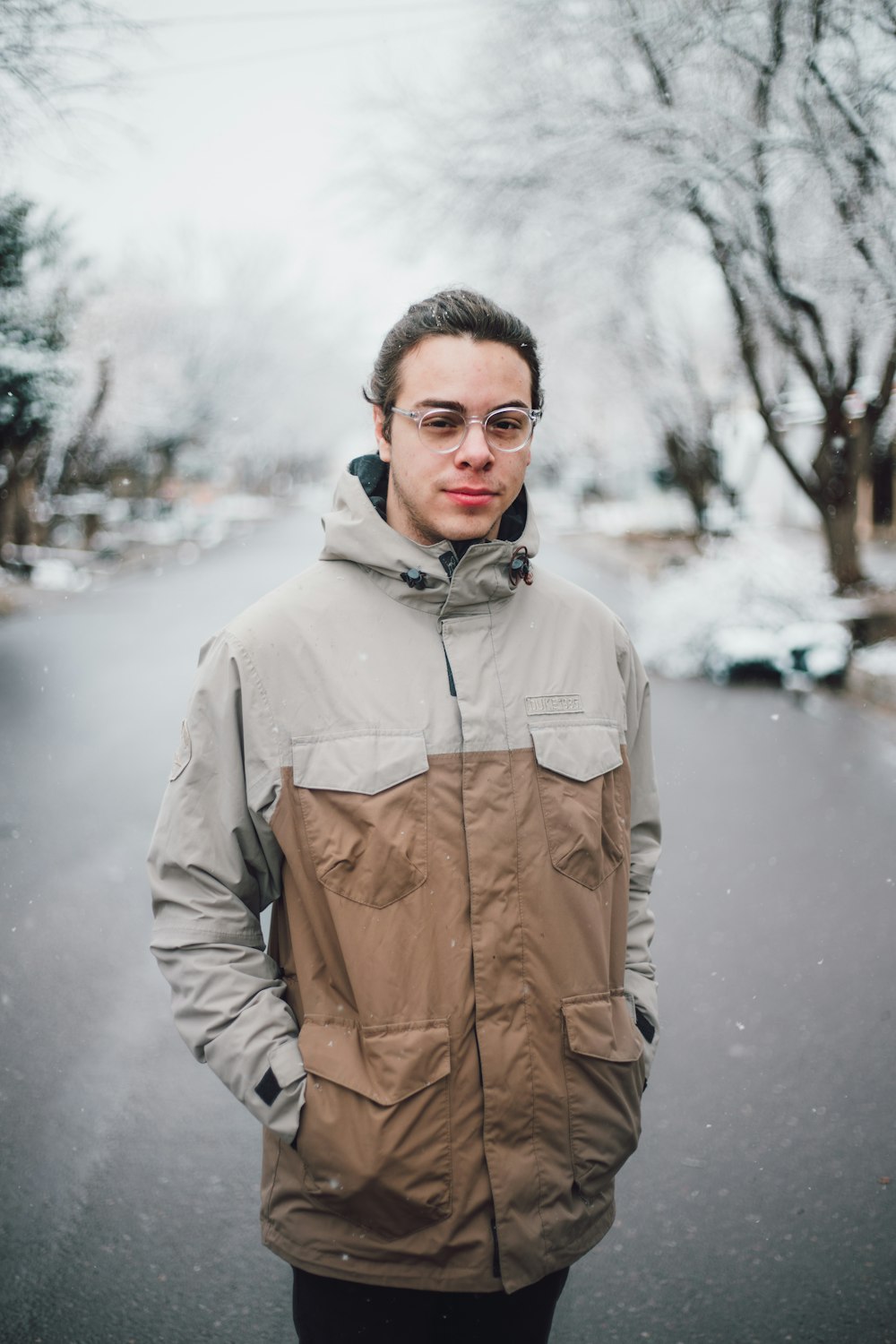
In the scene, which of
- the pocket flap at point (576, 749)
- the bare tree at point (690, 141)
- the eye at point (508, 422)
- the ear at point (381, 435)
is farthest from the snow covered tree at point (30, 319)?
the bare tree at point (690, 141)

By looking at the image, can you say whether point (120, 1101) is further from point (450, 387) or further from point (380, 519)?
point (450, 387)

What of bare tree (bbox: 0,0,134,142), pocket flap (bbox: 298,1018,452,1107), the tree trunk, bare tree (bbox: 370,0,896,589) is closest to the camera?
pocket flap (bbox: 298,1018,452,1107)

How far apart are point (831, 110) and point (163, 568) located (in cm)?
2102

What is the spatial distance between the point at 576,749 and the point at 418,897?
370 millimetres

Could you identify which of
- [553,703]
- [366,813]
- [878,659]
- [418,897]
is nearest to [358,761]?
[366,813]

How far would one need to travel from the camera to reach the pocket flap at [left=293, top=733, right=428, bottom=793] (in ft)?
5.16

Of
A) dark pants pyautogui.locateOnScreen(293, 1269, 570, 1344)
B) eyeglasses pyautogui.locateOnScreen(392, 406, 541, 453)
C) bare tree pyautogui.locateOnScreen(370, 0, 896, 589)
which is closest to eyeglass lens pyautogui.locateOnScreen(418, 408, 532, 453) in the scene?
eyeglasses pyautogui.locateOnScreen(392, 406, 541, 453)

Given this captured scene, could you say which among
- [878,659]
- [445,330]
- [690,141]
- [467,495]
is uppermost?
[690,141]

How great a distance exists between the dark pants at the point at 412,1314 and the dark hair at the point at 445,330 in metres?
1.45

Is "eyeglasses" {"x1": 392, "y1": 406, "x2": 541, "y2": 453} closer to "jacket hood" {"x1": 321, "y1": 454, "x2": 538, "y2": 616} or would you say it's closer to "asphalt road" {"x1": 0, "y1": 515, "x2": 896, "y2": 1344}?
"jacket hood" {"x1": 321, "y1": 454, "x2": 538, "y2": 616}

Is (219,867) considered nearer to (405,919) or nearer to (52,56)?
(405,919)

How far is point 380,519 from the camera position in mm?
1696

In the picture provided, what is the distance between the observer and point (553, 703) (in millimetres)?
1703

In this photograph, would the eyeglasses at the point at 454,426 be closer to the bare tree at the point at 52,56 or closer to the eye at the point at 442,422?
the eye at the point at 442,422
